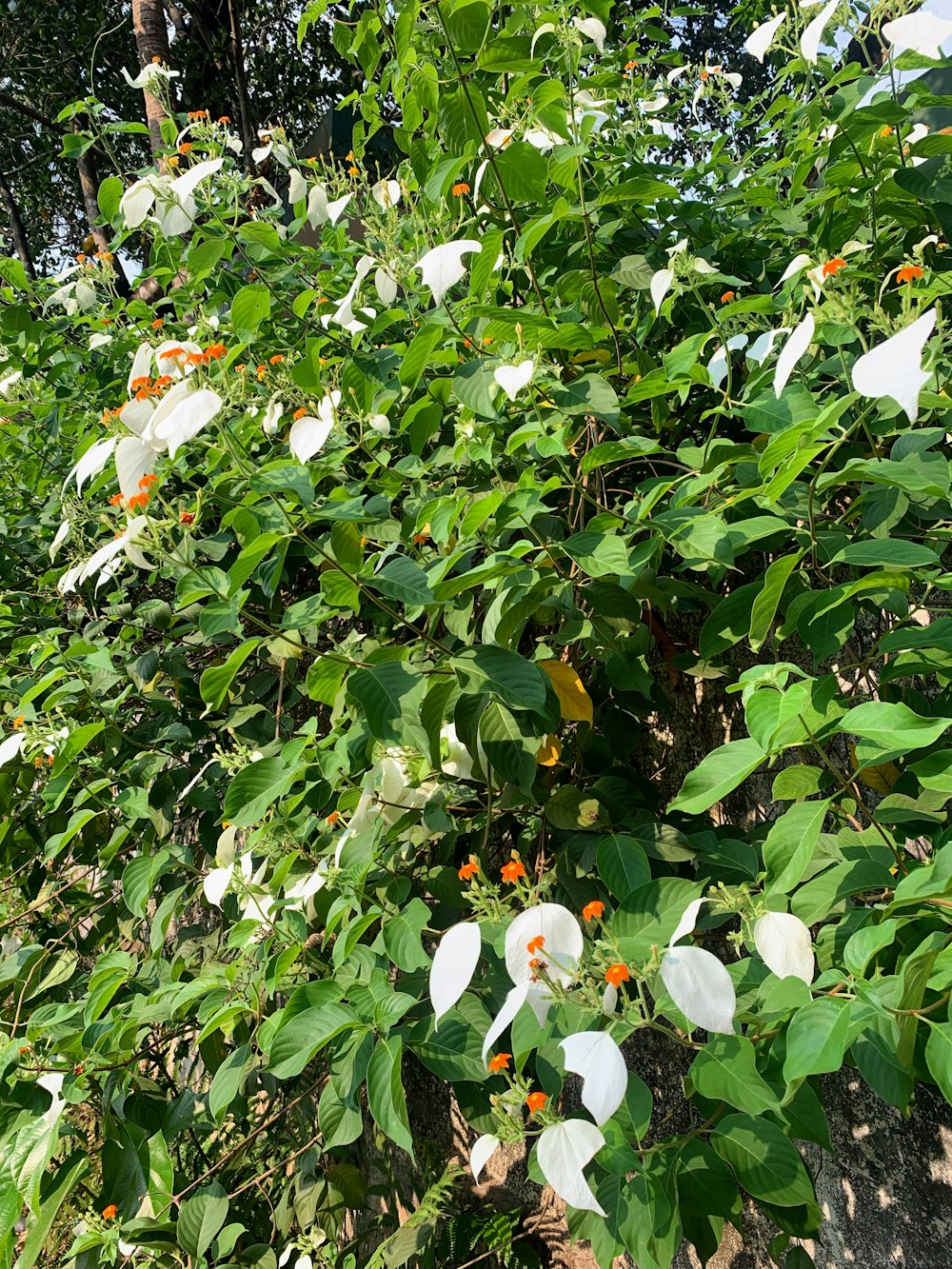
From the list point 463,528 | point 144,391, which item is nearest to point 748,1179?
point 463,528

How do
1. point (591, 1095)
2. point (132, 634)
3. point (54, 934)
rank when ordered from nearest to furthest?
point (591, 1095)
point (132, 634)
point (54, 934)

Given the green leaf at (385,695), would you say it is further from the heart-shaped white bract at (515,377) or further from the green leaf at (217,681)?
the heart-shaped white bract at (515,377)

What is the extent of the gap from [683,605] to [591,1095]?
2.68 ft

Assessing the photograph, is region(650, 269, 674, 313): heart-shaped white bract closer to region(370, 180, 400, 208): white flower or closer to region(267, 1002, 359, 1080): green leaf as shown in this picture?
region(370, 180, 400, 208): white flower

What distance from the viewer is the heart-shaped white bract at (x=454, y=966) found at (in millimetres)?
802

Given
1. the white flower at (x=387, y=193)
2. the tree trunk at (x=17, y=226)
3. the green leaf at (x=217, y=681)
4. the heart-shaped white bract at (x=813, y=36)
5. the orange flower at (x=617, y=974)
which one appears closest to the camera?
the orange flower at (x=617, y=974)

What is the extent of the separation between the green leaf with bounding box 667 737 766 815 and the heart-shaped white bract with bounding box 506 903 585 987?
0.14 meters

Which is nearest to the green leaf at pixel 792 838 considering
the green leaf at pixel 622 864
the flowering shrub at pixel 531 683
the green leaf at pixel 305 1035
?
the flowering shrub at pixel 531 683

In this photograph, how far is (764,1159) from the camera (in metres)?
0.82

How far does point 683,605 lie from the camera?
1347mm

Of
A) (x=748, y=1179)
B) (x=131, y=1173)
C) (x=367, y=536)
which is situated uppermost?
(x=367, y=536)

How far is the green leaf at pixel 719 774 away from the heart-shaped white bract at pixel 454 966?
0.22 meters

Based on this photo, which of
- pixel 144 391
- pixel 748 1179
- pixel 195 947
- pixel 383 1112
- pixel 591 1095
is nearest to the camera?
pixel 591 1095

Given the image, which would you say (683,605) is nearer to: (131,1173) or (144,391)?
(144,391)
